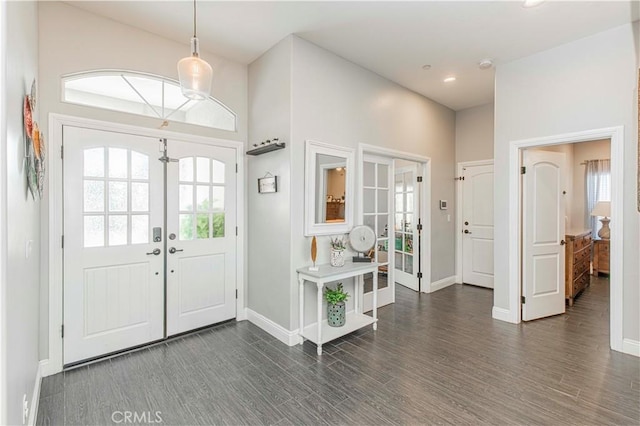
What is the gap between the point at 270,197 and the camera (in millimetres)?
3283

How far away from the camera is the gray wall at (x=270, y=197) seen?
305cm

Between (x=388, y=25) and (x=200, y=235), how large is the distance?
9.54ft

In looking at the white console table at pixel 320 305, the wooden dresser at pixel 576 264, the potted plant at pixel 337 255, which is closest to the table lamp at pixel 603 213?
the wooden dresser at pixel 576 264

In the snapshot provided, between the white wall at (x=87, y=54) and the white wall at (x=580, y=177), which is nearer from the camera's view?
the white wall at (x=87, y=54)

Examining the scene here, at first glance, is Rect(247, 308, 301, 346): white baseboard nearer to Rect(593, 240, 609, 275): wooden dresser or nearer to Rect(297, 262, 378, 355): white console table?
Rect(297, 262, 378, 355): white console table

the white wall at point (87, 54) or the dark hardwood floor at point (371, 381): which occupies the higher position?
the white wall at point (87, 54)

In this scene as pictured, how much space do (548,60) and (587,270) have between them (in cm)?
363

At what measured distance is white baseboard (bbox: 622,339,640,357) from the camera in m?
2.70

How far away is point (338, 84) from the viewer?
342cm

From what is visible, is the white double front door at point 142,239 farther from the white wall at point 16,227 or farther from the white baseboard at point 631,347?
the white baseboard at point 631,347

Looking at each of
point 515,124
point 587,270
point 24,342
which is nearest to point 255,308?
point 24,342

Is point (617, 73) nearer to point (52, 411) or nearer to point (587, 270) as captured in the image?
point (587, 270)

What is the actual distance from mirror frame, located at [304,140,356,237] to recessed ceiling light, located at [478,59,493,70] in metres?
1.87

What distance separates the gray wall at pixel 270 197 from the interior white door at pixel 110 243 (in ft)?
3.25
